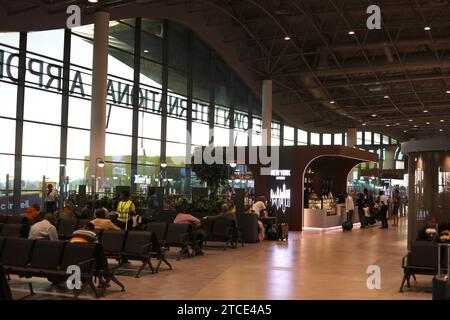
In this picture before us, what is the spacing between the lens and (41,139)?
2122 centimetres

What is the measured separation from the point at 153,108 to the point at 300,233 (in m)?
10.7

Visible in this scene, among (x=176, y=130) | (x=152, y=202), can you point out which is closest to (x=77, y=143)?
(x=152, y=202)

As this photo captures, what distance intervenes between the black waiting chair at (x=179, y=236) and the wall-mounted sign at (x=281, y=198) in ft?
29.0

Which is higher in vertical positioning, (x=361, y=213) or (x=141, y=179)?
(x=141, y=179)

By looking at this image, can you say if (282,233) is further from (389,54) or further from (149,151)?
(389,54)

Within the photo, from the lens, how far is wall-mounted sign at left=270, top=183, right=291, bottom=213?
20922 mm

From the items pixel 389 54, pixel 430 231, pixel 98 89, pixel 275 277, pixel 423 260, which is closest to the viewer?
pixel 423 260

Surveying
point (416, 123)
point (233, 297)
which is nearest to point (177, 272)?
point (233, 297)

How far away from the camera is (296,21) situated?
27000 mm

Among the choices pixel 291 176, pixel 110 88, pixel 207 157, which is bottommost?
pixel 291 176

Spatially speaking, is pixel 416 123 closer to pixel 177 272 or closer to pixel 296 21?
pixel 296 21

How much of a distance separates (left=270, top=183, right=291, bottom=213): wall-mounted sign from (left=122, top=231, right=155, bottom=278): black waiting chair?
11.4m

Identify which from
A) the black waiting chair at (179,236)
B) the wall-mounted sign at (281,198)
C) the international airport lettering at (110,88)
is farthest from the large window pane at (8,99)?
the black waiting chair at (179,236)

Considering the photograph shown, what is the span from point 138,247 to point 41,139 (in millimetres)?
12628
